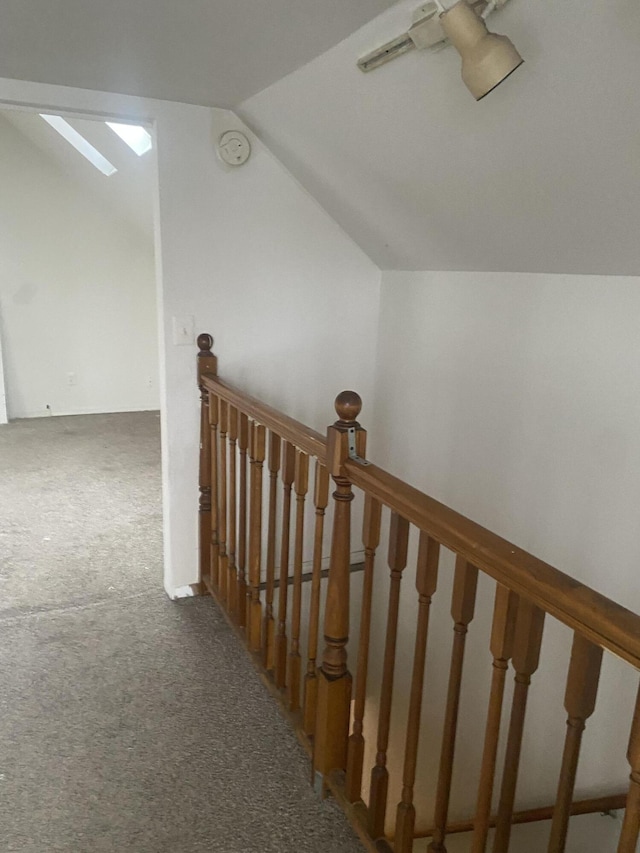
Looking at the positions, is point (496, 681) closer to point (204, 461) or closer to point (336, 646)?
point (336, 646)

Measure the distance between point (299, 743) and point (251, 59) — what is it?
6.63 ft

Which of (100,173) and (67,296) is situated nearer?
(100,173)

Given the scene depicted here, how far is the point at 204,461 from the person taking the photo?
2652 millimetres

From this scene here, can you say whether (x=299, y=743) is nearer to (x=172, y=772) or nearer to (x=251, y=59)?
(x=172, y=772)

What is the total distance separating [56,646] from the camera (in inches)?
93.8

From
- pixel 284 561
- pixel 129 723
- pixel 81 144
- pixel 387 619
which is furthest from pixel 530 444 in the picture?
pixel 81 144

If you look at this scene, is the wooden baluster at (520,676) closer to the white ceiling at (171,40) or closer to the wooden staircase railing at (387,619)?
Result: the wooden staircase railing at (387,619)

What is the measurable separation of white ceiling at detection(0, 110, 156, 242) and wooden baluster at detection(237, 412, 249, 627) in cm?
224

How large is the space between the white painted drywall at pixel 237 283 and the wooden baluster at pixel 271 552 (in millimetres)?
751

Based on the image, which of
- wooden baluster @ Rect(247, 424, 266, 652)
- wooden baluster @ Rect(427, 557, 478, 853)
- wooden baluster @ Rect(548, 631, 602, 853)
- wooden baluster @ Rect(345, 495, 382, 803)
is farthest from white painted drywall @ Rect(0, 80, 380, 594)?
wooden baluster @ Rect(548, 631, 602, 853)

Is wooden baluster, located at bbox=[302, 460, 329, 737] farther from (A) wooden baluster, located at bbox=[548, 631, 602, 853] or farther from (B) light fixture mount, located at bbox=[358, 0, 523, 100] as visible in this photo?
(B) light fixture mount, located at bbox=[358, 0, 523, 100]

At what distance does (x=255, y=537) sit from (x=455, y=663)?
105 cm

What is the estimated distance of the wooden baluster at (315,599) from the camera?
5.35ft

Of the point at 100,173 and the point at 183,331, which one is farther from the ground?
the point at 100,173
